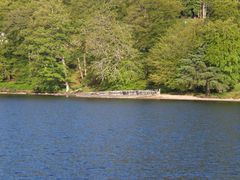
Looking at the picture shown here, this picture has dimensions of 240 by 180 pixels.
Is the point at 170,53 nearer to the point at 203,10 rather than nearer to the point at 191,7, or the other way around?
the point at 203,10

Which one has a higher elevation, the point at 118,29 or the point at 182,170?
the point at 118,29

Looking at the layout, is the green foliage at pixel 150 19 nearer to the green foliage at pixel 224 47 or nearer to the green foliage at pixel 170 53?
the green foliage at pixel 170 53

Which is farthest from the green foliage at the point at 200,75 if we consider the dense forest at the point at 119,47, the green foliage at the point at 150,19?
the green foliage at the point at 150,19

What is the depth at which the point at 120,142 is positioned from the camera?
180ft

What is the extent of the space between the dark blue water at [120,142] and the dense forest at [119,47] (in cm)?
1566

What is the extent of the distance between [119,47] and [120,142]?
60.8 metres

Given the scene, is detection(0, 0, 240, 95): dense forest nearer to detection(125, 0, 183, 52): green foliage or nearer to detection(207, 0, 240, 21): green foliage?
detection(125, 0, 183, 52): green foliage

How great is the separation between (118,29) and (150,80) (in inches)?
502

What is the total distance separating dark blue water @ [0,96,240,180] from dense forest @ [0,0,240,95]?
15.7 metres

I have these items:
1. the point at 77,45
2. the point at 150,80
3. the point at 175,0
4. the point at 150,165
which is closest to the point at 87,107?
the point at 150,80

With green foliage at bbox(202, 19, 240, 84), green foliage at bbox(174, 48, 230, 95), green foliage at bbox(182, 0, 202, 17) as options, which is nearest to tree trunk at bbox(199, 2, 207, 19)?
green foliage at bbox(182, 0, 202, 17)

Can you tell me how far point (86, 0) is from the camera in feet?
457

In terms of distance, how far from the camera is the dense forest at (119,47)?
104 m

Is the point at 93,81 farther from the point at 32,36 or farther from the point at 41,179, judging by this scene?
the point at 41,179
